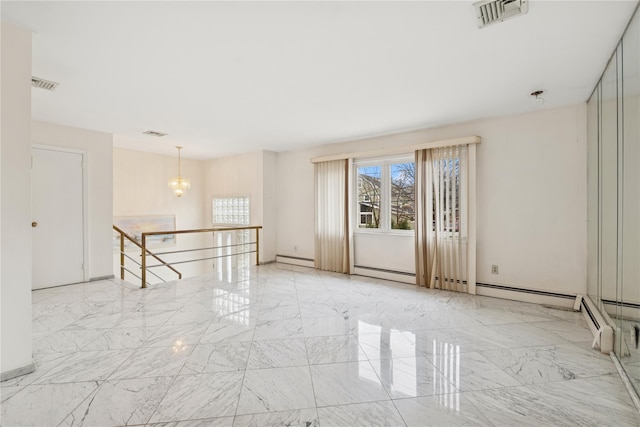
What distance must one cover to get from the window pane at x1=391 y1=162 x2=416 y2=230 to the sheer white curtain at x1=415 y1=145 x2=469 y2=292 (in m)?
0.28

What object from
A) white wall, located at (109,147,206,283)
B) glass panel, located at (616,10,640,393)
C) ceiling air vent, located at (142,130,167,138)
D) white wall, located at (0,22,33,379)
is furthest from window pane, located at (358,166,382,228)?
white wall, located at (109,147,206,283)

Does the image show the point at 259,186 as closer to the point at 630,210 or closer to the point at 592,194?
the point at 592,194

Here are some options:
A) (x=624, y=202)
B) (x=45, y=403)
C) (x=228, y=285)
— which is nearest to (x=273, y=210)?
(x=228, y=285)

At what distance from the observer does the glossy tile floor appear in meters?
1.69

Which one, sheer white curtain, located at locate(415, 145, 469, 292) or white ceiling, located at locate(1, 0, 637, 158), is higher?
white ceiling, located at locate(1, 0, 637, 158)

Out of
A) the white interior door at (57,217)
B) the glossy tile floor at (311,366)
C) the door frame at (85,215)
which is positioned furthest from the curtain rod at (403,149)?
the white interior door at (57,217)

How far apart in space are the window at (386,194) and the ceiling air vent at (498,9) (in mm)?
2798

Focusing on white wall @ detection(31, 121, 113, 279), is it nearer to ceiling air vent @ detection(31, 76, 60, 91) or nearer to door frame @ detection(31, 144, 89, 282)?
door frame @ detection(31, 144, 89, 282)

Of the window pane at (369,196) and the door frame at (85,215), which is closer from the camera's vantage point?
the door frame at (85,215)

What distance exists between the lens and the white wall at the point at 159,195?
606 centimetres

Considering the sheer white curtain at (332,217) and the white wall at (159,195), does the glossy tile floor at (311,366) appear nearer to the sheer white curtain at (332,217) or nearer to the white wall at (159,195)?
the sheer white curtain at (332,217)

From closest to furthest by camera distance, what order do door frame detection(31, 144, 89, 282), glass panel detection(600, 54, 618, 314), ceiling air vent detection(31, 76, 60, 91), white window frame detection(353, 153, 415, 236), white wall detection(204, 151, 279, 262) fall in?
glass panel detection(600, 54, 618, 314)
ceiling air vent detection(31, 76, 60, 91)
door frame detection(31, 144, 89, 282)
white window frame detection(353, 153, 415, 236)
white wall detection(204, 151, 279, 262)

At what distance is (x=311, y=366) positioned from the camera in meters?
2.19

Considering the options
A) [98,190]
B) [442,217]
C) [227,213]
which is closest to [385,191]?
[442,217]
